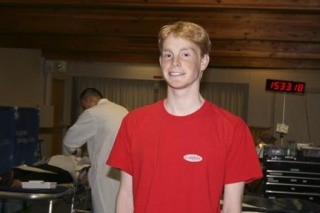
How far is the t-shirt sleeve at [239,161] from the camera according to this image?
1.41 m

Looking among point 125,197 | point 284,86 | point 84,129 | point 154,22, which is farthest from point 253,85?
point 125,197

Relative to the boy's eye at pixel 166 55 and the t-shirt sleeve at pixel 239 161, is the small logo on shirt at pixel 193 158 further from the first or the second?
the boy's eye at pixel 166 55

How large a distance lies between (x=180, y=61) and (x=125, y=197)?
484 mm

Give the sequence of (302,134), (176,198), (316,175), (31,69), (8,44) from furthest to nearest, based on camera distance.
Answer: (302,134), (31,69), (8,44), (316,175), (176,198)

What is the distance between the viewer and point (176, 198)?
4.63 feet

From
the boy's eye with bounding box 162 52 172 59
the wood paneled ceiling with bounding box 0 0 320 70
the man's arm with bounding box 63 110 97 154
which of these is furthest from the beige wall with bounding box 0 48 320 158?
the boy's eye with bounding box 162 52 172 59

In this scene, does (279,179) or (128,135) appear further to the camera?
(279,179)

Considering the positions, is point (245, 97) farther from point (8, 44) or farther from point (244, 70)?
point (8, 44)

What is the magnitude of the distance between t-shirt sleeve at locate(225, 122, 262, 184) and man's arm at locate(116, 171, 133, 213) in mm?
322

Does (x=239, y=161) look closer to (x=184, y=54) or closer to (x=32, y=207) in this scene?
(x=184, y=54)

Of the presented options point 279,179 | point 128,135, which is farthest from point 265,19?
point 128,135

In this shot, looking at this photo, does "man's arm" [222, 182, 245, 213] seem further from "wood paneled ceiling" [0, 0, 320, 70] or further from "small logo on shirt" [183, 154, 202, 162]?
"wood paneled ceiling" [0, 0, 320, 70]

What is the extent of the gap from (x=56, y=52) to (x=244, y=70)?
406cm

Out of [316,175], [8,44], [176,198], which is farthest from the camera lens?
[8,44]
